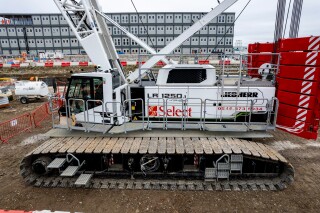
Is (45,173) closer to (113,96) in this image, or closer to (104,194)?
(104,194)

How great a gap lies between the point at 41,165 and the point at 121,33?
6751 cm

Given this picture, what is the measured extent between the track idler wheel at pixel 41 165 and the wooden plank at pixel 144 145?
3.01 meters

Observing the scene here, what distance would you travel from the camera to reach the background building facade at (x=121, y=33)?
6662 cm

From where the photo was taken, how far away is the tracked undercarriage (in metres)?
6.43

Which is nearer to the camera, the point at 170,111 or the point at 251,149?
the point at 251,149

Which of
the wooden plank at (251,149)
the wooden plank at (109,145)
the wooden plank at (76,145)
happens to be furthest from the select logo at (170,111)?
the wooden plank at (76,145)

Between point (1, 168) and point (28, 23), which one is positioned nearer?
point (1, 168)

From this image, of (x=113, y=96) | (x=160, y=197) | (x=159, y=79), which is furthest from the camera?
(x=159, y=79)

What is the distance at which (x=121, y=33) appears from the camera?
2704 inches

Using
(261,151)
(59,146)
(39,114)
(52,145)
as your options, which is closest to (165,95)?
(261,151)

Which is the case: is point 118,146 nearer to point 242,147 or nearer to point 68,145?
point 68,145

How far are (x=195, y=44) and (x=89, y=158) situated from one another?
6671 centimetres

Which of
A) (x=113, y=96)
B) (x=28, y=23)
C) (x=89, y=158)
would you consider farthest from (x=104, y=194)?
(x=28, y=23)

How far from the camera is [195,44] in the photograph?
68688mm
